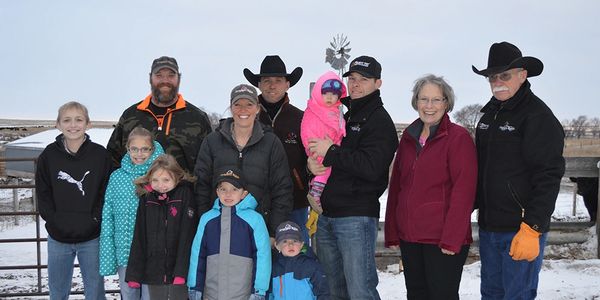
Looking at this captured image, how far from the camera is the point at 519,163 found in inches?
125

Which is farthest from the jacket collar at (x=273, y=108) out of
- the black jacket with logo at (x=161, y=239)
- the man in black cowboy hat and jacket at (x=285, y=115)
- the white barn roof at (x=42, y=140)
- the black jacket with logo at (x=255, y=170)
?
the white barn roof at (x=42, y=140)

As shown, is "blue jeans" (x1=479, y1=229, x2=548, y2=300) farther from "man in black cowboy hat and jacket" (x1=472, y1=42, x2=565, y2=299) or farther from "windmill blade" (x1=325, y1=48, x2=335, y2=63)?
"windmill blade" (x1=325, y1=48, x2=335, y2=63)

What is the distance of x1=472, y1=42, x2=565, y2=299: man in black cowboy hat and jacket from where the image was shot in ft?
9.82

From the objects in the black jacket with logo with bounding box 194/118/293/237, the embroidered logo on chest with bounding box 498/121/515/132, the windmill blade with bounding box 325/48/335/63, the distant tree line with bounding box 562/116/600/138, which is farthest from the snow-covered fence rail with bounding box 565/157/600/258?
the distant tree line with bounding box 562/116/600/138

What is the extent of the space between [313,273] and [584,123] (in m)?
104

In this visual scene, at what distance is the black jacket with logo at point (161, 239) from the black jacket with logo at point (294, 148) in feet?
3.66

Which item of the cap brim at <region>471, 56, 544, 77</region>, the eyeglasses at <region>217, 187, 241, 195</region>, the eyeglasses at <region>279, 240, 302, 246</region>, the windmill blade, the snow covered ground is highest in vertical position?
the windmill blade

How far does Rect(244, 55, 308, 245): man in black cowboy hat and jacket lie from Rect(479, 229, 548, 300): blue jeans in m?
1.51

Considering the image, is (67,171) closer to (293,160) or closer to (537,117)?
(293,160)

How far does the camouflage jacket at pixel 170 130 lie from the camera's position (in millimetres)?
4164

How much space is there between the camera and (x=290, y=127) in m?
4.39

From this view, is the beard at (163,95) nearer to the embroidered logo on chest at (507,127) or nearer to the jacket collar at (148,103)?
the jacket collar at (148,103)

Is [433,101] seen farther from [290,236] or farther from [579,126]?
[579,126]

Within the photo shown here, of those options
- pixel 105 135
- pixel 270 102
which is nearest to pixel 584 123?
pixel 105 135
